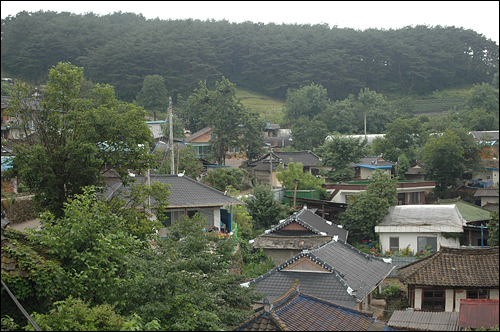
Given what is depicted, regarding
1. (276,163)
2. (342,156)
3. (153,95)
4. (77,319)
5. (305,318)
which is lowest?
(305,318)

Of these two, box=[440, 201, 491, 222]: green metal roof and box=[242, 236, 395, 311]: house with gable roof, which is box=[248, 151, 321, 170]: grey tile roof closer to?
box=[440, 201, 491, 222]: green metal roof

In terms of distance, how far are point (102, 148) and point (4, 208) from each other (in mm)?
9218

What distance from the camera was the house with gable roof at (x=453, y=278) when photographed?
1442 cm

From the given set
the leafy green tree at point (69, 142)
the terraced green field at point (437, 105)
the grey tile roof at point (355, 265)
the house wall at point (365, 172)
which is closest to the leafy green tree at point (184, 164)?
the house wall at point (365, 172)

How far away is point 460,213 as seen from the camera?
27453mm

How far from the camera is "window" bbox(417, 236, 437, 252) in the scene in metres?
26.0

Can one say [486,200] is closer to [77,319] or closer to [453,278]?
[453,278]

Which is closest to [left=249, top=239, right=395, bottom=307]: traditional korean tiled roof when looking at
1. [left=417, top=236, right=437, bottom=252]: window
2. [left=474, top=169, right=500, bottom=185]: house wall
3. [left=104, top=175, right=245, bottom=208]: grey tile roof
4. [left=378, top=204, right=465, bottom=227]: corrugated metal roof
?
[left=104, top=175, right=245, bottom=208]: grey tile roof

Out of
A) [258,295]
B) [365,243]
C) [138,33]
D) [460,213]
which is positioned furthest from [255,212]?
[138,33]

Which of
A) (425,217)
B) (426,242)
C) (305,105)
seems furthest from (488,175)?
(305,105)

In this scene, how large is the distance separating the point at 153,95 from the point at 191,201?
39619 mm

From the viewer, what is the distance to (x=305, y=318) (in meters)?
11.0

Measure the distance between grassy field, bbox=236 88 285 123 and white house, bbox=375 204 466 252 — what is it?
131ft

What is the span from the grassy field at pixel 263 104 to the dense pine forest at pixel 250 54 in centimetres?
196
